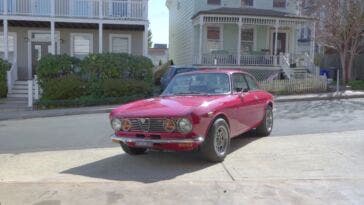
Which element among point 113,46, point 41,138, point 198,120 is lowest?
point 41,138

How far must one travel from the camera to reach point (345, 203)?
18.8 ft

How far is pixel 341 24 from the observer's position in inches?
1000

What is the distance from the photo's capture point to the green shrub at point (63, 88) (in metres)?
20.8

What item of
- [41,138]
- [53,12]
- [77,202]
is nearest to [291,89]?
[53,12]

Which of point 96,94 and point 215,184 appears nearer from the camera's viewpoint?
point 215,184

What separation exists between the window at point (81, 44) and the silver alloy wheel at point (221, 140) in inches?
760

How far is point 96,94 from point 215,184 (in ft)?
50.9

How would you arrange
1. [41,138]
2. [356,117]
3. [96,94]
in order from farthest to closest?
[96,94]
[356,117]
[41,138]

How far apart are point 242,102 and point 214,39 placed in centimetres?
2056

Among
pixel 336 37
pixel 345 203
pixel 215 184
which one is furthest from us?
pixel 336 37

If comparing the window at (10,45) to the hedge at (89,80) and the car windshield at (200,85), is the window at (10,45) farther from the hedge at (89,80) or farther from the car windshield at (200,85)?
the car windshield at (200,85)

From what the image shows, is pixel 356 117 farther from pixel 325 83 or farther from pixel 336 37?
pixel 336 37

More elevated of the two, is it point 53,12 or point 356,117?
point 53,12

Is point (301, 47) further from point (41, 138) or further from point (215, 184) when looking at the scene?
point (215, 184)
